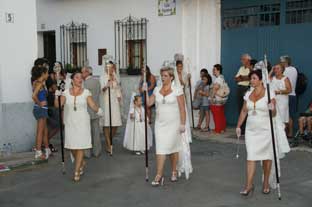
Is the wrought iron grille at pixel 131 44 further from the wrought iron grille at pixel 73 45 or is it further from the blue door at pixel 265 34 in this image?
the blue door at pixel 265 34

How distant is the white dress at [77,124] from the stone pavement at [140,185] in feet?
2.06

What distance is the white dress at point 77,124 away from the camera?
7.51 m

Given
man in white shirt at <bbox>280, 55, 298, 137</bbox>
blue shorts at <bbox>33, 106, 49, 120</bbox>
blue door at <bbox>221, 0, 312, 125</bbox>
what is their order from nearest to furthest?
1. blue shorts at <bbox>33, 106, 49, 120</bbox>
2. man in white shirt at <bbox>280, 55, 298, 137</bbox>
3. blue door at <bbox>221, 0, 312, 125</bbox>

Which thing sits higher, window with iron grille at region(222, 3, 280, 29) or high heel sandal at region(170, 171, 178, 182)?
window with iron grille at region(222, 3, 280, 29)

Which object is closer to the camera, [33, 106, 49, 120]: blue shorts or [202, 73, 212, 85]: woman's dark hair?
[33, 106, 49, 120]: blue shorts

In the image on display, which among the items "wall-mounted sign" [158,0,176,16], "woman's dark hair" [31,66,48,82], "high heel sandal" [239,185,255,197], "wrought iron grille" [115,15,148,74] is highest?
"wall-mounted sign" [158,0,176,16]

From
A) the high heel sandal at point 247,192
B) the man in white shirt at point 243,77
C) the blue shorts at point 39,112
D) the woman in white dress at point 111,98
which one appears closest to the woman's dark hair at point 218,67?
the man in white shirt at point 243,77

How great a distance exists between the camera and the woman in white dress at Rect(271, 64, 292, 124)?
387 inches

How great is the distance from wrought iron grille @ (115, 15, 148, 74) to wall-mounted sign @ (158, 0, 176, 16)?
732mm

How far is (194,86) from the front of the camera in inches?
495

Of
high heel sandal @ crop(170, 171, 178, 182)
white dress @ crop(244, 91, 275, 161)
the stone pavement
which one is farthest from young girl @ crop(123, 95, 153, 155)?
white dress @ crop(244, 91, 275, 161)

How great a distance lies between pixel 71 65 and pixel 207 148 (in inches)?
264

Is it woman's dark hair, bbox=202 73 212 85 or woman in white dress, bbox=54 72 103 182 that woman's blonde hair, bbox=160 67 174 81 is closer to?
woman in white dress, bbox=54 72 103 182

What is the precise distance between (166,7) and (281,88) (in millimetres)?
4609
